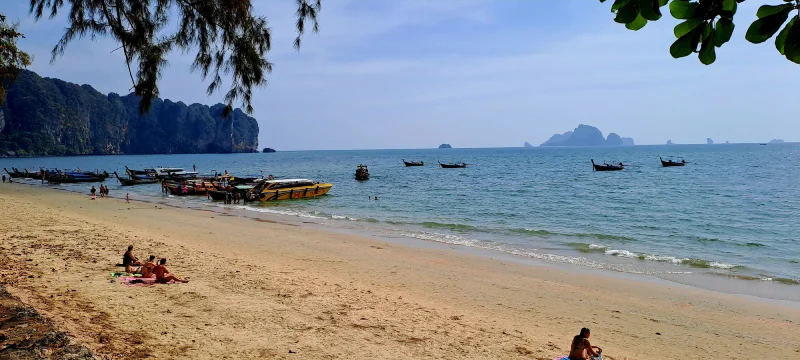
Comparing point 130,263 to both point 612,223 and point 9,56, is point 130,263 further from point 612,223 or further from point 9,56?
point 612,223

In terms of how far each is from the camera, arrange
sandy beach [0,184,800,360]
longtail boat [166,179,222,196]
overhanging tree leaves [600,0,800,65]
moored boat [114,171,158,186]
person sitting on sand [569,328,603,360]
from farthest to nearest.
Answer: moored boat [114,171,158,186] < longtail boat [166,179,222,196] < sandy beach [0,184,800,360] < person sitting on sand [569,328,603,360] < overhanging tree leaves [600,0,800,65]

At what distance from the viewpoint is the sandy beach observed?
8.09 meters

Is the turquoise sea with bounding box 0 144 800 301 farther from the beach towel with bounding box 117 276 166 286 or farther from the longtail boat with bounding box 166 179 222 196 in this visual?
the beach towel with bounding box 117 276 166 286

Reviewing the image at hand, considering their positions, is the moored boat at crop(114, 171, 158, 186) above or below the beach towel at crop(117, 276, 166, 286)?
below

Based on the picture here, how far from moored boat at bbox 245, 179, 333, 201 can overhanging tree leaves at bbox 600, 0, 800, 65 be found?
39881 mm

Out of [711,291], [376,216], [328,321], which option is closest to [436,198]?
[376,216]

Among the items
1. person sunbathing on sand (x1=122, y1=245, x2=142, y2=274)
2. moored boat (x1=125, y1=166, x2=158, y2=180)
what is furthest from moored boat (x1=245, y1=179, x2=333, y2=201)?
person sunbathing on sand (x1=122, y1=245, x2=142, y2=274)

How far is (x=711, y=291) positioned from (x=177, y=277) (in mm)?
13650

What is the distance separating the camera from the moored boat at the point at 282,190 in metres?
40.2

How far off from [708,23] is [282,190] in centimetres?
4036

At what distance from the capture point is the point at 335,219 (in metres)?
30.3

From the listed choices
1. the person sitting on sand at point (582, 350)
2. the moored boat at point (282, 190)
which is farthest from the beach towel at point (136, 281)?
the moored boat at point (282, 190)

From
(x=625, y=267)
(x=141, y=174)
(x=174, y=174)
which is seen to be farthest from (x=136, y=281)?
(x=141, y=174)

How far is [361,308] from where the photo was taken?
10.5 meters
